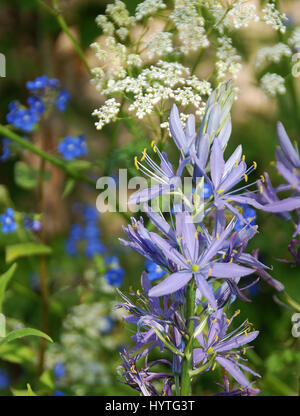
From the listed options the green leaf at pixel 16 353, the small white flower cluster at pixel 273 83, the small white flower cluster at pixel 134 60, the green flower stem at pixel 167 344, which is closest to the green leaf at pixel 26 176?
the green leaf at pixel 16 353

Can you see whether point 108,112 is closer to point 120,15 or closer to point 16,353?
point 120,15

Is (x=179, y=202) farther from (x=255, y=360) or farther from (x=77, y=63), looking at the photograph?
(x=77, y=63)

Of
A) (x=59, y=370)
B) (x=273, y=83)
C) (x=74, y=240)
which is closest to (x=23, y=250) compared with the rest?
(x=59, y=370)

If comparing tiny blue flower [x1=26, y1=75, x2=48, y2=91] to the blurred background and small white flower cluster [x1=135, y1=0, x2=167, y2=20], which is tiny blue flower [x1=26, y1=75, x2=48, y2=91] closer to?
the blurred background

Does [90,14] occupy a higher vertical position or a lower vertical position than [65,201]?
higher

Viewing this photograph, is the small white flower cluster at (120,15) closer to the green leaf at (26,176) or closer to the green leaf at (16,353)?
the green leaf at (26,176)

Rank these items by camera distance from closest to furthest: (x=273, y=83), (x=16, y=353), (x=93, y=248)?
(x=273, y=83) < (x=16, y=353) < (x=93, y=248)

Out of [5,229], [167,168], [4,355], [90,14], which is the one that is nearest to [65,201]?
[90,14]
